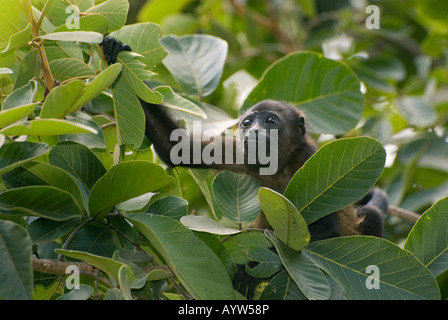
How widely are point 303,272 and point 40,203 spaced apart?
1.15 m

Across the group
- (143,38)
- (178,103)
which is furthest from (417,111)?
(178,103)

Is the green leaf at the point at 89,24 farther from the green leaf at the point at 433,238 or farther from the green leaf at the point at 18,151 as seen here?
the green leaf at the point at 433,238

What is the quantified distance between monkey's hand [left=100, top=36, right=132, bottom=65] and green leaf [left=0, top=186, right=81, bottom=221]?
29.0 inches

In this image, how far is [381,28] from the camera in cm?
571

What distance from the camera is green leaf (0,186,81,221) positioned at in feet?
7.29

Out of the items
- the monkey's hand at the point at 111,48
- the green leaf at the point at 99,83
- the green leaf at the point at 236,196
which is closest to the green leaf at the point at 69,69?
the monkey's hand at the point at 111,48

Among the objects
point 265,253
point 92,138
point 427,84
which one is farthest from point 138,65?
point 427,84

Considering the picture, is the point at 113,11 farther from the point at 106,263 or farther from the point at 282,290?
the point at 282,290

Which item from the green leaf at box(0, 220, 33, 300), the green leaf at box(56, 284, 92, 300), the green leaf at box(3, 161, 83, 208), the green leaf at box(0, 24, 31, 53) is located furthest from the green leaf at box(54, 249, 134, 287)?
the green leaf at box(0, 24, 31, 53)

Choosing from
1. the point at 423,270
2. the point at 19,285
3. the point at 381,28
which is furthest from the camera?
the point at 381,28

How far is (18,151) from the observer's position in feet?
7.18

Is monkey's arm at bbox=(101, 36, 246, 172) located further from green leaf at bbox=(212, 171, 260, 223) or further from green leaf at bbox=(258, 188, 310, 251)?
green leaf at bbox=(258, 188, 310, 251)
